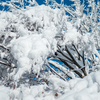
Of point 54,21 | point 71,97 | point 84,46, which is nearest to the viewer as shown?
point 71,97

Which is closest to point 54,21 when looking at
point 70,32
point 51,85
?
point 70,32

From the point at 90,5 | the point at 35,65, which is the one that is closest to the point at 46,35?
the point at 35,65

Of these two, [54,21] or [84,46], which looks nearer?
[84,46]

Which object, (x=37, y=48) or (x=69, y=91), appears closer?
(x=69, y=91)

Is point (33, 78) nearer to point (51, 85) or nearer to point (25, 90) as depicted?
point (25, 90)

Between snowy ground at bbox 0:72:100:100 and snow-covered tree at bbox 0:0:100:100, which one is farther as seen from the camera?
snow-covered tree at bbox 0:0:100:100

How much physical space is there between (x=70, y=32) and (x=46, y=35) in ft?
1.68

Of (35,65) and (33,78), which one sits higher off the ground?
(35,65)

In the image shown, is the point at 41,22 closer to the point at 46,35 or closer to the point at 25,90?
the point at 46,35

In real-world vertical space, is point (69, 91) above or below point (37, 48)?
below

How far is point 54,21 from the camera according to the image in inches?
120

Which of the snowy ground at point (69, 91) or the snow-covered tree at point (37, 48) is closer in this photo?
the snowy ground at point (69, 91)

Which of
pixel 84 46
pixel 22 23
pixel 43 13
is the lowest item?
pixel 84 46

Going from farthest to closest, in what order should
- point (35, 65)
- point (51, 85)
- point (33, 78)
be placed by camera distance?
point (33, 78), point (35, 65), point (51, 85)
